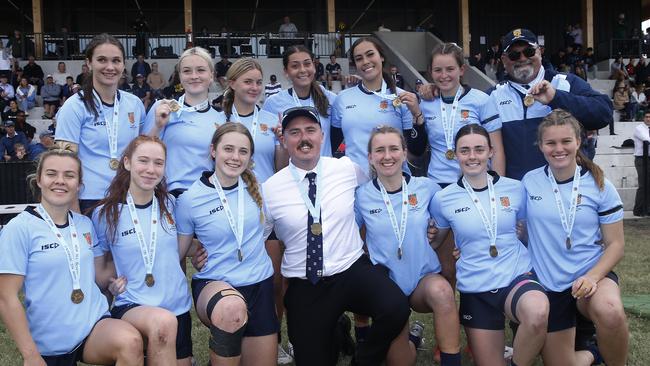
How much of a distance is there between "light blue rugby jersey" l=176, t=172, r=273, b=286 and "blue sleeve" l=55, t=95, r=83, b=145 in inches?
36.2

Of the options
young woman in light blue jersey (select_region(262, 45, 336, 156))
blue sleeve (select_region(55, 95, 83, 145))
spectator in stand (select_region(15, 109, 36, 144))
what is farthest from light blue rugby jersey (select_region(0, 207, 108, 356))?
spectator in stand (select_region(15, 109, 36, 144))

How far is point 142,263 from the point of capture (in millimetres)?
3748

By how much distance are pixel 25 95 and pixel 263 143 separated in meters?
15.9

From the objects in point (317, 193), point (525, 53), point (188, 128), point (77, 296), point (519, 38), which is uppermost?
point (519, 38)

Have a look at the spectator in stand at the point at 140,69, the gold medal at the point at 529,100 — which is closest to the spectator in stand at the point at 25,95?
the spectator in stand at the point at 140,69

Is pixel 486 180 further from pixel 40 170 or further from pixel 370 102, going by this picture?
pixel 40 170

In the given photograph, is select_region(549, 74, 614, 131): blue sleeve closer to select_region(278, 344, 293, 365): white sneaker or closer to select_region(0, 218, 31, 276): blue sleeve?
select_region(278, 344, 293, 365): white sneaker

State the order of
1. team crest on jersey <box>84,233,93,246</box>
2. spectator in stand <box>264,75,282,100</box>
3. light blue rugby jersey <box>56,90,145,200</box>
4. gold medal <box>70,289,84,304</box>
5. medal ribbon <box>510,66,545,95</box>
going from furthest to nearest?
spectator in stand <box>264,75,282,100</box> < medal ribbon <box>510,66,545,95</box> < light blue rugby jersey <box>56,90,145,200</box> < team crest on jersey <box>84,233,93,246</box> < gold medal <box>70,289,84,304</box>

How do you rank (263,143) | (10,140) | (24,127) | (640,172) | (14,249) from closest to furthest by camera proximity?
(14,249), (263,143), (640,172), (10,140), (24,127)

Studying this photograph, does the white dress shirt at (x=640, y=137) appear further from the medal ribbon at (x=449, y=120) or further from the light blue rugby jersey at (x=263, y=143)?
the light blue rugby jersey at (x=263, y=143)

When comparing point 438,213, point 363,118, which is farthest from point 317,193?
point 363,118

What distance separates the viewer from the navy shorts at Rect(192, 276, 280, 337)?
398cm

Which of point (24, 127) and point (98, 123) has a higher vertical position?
point (24, 127)

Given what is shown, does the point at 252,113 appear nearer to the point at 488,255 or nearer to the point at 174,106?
the point at 174,106
